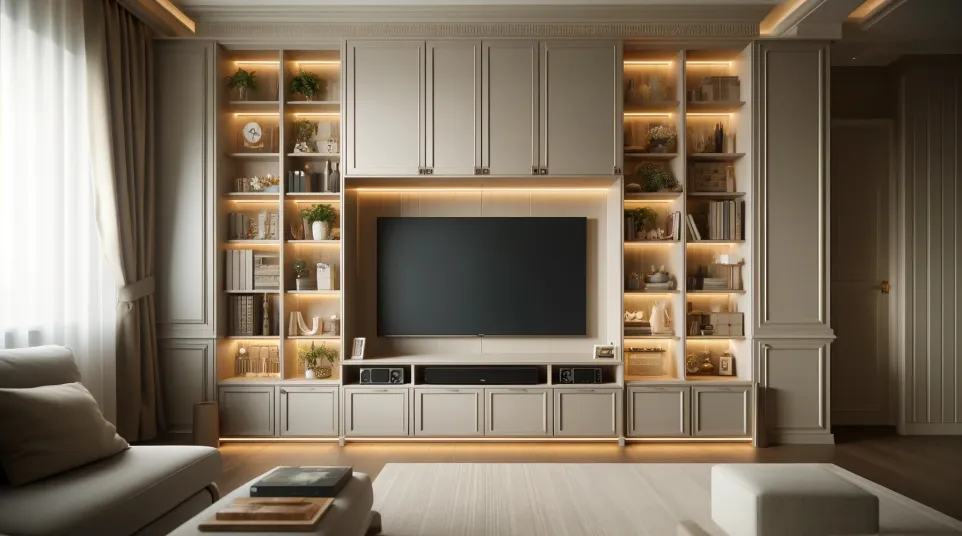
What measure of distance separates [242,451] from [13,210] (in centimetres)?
217

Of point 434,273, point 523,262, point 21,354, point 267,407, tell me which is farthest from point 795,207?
point 21,354

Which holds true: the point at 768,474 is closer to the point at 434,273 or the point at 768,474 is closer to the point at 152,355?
the point at 434,273

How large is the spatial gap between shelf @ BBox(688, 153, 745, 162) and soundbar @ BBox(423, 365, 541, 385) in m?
2.08

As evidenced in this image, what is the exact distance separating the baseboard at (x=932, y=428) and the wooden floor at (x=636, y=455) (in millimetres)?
183

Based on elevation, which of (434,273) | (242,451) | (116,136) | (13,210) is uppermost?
(116,136)

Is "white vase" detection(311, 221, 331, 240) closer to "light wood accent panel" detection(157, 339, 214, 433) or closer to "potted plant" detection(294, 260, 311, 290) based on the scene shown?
"potted plant" detection(294, 260, 311, 290)

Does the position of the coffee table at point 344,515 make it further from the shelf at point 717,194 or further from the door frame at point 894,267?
the door frame at point 894,267

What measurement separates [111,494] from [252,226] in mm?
2935

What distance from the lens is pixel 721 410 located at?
182 inches

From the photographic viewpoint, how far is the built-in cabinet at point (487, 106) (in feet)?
15.3

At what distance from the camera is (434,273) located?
16.4 ft

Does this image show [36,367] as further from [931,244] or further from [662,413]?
[931,244]

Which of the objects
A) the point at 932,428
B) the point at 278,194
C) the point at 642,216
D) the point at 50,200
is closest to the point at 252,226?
the point at 278,194

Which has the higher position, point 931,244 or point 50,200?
point 50,200
